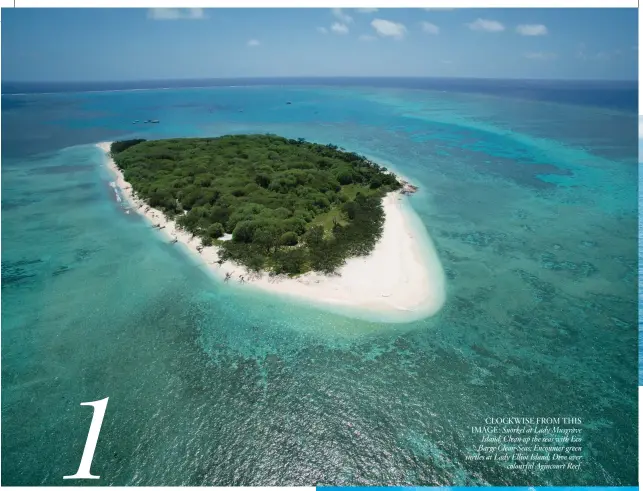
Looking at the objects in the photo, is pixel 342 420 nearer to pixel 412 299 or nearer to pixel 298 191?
pixel 412 299

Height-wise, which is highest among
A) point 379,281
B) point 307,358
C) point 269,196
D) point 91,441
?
point 269,196

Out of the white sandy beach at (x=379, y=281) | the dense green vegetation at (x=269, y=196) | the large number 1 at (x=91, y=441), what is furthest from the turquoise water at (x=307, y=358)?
the dense green vegetation at (x=269, y=196)

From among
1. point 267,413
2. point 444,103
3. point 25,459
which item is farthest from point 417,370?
point 444,103

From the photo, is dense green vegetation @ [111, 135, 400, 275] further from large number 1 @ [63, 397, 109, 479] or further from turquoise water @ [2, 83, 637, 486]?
large number 1 @ [63, 397, 109, 479]

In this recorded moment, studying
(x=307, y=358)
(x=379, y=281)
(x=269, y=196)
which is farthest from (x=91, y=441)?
(x=269, y=196)

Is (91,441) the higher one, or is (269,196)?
(269,196)

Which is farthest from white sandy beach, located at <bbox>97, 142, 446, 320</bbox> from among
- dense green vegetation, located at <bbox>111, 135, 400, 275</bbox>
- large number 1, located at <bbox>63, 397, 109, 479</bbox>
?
large number 1, located at <bbox>63, 397, 109, 479</bbox>

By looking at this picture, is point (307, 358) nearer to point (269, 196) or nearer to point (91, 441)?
point (91, 441)
